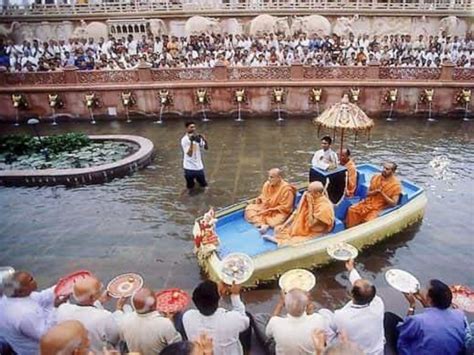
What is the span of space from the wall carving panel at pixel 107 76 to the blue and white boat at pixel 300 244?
995 cm

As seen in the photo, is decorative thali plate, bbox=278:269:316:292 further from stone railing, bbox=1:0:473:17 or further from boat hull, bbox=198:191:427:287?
stone railing, bbox=1:0:473:17

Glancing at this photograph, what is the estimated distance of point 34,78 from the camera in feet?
54.1

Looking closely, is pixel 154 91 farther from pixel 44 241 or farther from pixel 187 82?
pixel 44 241

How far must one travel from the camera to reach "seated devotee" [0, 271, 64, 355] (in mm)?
4238

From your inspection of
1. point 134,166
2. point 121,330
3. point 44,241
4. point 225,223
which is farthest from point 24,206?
point 121,330

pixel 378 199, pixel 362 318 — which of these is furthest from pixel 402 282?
pixel 378 199

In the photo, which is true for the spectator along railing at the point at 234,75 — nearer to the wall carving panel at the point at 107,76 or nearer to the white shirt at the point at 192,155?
the wall carving panel at the point at 107,76

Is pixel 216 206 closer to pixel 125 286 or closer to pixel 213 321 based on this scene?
pixel 125 286

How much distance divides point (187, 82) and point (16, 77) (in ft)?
21.4

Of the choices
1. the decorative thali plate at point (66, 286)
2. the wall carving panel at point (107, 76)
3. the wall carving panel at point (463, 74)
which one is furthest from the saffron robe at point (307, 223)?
the wall carving panel at point (463, 74)

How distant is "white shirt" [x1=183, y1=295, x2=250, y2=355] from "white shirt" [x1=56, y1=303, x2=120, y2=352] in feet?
2.26

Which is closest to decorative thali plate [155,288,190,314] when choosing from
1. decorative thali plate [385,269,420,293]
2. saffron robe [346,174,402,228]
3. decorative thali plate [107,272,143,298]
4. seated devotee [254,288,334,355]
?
decorative thali plate [107,272,143,298]

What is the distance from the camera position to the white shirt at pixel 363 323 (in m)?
4.17

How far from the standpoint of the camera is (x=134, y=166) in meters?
11.6
